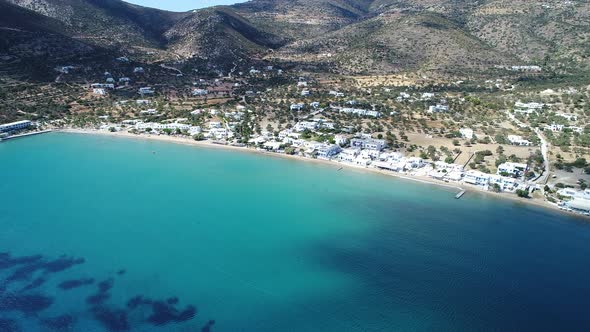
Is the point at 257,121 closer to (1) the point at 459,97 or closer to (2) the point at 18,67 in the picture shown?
(1) the point at 459,97

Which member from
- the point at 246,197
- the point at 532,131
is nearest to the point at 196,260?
the point at 246,197

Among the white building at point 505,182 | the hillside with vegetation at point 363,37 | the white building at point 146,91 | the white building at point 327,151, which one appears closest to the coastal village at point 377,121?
the white building at point 505,182

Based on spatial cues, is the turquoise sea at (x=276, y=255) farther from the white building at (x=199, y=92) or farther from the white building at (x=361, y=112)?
the white building at (x=199, y=92)

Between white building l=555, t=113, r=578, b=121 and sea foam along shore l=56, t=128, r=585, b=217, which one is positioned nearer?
sea foam along shore l=56, t=128, r=585, b=217

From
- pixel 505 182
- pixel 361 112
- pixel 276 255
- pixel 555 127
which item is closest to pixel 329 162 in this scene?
pixel 505 182

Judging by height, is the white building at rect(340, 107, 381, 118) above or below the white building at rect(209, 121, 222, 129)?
above

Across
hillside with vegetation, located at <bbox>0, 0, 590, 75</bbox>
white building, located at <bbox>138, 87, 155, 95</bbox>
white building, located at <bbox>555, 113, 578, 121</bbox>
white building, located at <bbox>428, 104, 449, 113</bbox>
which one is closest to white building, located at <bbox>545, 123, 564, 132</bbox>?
white building, located at <bbox>555, 113, 578, 121</bbox>

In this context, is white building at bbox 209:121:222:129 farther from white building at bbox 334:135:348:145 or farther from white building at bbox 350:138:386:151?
white building at bbox 350:138:386:151
